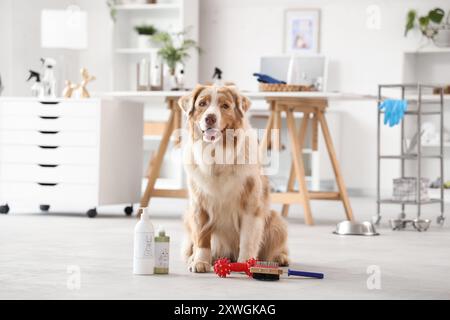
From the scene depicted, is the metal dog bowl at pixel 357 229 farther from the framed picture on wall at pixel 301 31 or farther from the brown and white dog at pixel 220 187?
the framed picture on wall at pixel 301 31

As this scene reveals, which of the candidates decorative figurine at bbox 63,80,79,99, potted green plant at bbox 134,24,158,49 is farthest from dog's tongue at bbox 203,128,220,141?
potted green plant at bbox 134,24,158,49

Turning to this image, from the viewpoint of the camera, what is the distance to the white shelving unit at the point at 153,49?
871cm

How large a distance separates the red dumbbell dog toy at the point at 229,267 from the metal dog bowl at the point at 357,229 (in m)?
1.82

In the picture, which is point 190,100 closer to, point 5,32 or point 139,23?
point 5,32

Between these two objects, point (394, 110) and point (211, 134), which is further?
point (394, 110)

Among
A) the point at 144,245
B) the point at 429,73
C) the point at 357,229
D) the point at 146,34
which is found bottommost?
the point at 357,229

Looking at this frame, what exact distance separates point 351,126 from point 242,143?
5374 mm

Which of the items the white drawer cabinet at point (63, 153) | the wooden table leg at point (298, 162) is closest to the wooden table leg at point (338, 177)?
the wooden table leg at point (298, 162)

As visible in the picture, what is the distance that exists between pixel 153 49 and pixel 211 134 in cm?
561

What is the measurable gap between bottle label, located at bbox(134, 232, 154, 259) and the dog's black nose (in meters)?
0.48

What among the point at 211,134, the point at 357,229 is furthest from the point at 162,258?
the point at 357,229

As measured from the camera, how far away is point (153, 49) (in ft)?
28.6

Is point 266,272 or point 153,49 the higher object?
point 153,49

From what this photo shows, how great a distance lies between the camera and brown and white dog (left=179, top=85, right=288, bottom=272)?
325cm
